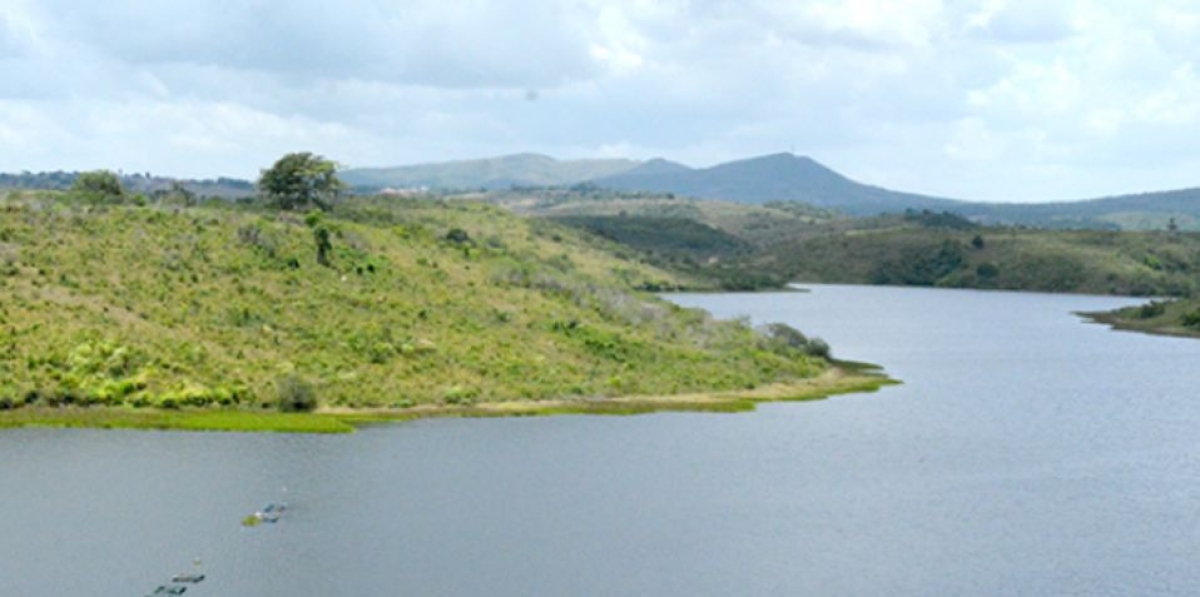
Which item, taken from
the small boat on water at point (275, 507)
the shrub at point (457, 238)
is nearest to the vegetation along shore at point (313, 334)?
the shrub at point (457, 238)

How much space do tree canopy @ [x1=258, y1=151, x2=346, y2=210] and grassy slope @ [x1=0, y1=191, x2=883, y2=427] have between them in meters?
15.5

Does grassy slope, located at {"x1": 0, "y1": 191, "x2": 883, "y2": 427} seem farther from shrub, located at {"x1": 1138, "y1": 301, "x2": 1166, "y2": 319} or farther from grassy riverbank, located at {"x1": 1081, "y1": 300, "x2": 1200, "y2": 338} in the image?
shrub, located at {"x1": 1138, "y1": 301, "x2": 1166, "y2": 319}

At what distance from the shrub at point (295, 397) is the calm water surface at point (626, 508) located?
7.76 m

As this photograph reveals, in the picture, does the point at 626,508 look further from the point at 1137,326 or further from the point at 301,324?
the point at 1137,326

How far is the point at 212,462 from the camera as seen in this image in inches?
2594

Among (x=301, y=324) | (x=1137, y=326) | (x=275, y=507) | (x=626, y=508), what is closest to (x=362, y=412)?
(x=301, y=324)

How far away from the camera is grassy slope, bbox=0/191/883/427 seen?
8400 centimetres

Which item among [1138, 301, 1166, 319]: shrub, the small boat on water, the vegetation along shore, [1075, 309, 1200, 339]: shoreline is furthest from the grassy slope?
[1138, 301, 1166, 319]: shrub

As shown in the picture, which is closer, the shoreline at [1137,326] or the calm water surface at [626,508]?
the calm water surface at [626,508]

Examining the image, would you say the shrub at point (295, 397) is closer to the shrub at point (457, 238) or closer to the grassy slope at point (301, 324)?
the grassy slope at point (301, 324)

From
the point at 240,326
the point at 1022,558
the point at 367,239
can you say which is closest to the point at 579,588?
the point at 1022,558

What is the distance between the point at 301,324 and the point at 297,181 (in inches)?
1921

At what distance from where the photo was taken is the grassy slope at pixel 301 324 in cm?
8400

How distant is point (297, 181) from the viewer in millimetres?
142375
